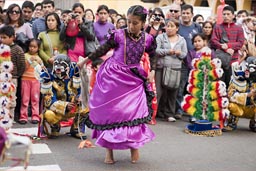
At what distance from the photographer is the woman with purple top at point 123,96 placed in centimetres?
512

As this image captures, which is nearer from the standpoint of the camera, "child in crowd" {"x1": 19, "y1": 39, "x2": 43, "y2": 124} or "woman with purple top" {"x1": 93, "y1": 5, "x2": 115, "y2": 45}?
"child in crowd" {"x1": 19, "y1": 39, "x2": 43, "y2": 124}

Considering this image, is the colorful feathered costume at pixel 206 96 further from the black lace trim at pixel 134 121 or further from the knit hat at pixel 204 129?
the black lace trim at pixel 134 121

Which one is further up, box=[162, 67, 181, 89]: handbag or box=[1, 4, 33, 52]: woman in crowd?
box=[1, 4, 33, 52]: woman in crowd

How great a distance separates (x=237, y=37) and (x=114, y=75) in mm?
3766

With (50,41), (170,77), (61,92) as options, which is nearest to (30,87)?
(50,41)

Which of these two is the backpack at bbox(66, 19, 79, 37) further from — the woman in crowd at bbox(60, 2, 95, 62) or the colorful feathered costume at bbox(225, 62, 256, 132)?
the colorful feathered costume at bbox(225, 62, 256, 132)

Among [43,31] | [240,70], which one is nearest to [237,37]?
[240,70]

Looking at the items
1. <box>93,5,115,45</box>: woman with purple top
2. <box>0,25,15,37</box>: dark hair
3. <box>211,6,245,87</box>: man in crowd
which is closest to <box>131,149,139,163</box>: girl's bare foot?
<box>0,25,15,37</box>: dark hair

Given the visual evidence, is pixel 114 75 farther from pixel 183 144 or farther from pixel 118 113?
pixel 183 144

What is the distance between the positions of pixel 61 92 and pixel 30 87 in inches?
59.4

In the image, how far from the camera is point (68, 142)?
636 centimetres

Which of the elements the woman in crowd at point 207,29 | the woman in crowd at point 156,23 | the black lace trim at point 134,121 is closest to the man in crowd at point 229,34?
the woman in crowd at point 207,29

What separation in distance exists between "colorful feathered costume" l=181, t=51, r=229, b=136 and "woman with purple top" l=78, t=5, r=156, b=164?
195 cm

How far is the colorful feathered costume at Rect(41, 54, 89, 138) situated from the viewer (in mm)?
6234
